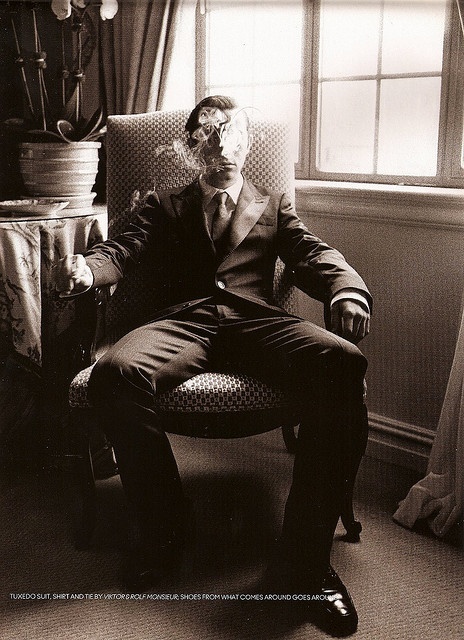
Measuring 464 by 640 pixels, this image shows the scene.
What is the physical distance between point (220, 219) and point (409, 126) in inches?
30.1

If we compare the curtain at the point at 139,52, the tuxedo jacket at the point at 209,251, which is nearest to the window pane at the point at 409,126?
the tuxedo jacket at the point at 209,251

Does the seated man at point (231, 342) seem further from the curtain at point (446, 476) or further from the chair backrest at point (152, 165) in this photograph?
the curtain at point (446, 476)

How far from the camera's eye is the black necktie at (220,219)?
2.04 m

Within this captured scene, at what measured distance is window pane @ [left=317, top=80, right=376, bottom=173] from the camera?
8.27ft

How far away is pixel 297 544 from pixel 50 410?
1.02m

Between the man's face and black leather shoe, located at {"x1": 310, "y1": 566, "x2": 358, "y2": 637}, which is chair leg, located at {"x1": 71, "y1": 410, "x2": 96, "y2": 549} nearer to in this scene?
black leather shoe, located at {"x1": 310, "y1": 566, "x2": 358, "y2": 637}

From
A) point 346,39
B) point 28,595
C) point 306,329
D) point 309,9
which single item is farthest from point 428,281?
point 28,595

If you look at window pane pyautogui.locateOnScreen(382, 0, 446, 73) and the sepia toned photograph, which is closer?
the sepia toned photograph

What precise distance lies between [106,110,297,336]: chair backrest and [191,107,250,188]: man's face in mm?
138

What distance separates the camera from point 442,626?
1.62 meters

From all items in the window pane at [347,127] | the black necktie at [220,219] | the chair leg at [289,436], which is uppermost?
the window pane at [347,127]

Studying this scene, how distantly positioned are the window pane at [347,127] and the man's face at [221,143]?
1.90ft

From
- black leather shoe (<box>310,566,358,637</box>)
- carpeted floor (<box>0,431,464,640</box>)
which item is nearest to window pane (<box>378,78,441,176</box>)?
carpeted floor (<box>0,431,464,640</box>)

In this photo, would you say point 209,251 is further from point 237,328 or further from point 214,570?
point 214,570
